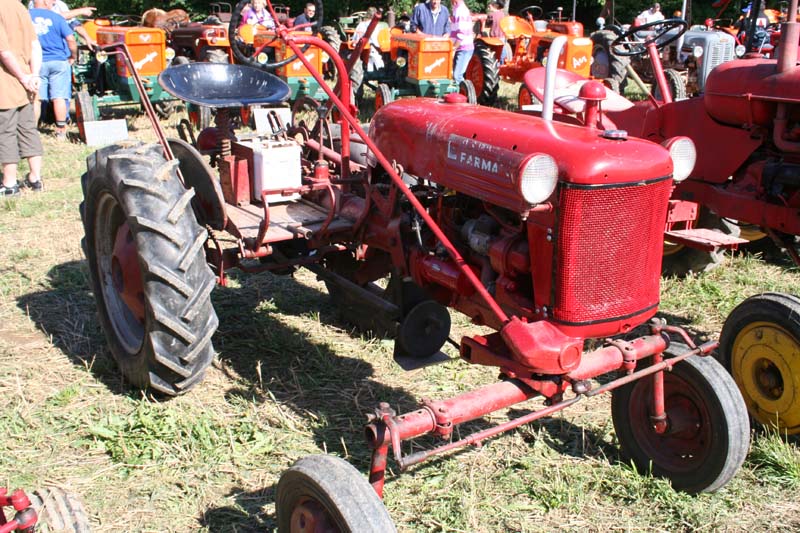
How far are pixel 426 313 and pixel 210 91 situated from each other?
1.74 meters

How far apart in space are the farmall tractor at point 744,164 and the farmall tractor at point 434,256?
60 centimetres

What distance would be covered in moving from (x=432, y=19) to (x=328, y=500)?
9.97m

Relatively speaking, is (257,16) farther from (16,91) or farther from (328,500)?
(328,500)

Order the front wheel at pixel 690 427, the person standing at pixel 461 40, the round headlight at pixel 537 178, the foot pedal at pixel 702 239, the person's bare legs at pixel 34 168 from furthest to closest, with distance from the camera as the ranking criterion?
1. the person standing at pixel 461 40
2. the person's bare legs at pixel 34 168
3. the foot pedal at pixel 702 239
4. the front wheel at pixel 690 427
5. the round headlight at pixel 537 178

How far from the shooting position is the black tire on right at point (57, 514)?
214cm

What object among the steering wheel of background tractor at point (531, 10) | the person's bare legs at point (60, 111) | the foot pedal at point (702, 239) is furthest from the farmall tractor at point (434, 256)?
the steering wheel of background tractor at point (531, 10)

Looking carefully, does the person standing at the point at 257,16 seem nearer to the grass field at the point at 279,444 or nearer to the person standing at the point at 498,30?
the person standing at the point at 498,30

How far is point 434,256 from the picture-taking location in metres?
3.09

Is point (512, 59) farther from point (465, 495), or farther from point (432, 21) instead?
point (465, 495)

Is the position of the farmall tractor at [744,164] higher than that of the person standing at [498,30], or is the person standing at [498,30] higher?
the person standing at [498,30]

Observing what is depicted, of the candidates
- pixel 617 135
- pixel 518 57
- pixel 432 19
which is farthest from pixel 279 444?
pixel 518 57

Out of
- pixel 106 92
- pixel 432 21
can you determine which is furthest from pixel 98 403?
pixel 432 21

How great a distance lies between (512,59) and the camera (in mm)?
11922

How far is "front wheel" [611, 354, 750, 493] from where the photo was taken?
2.78 metres
